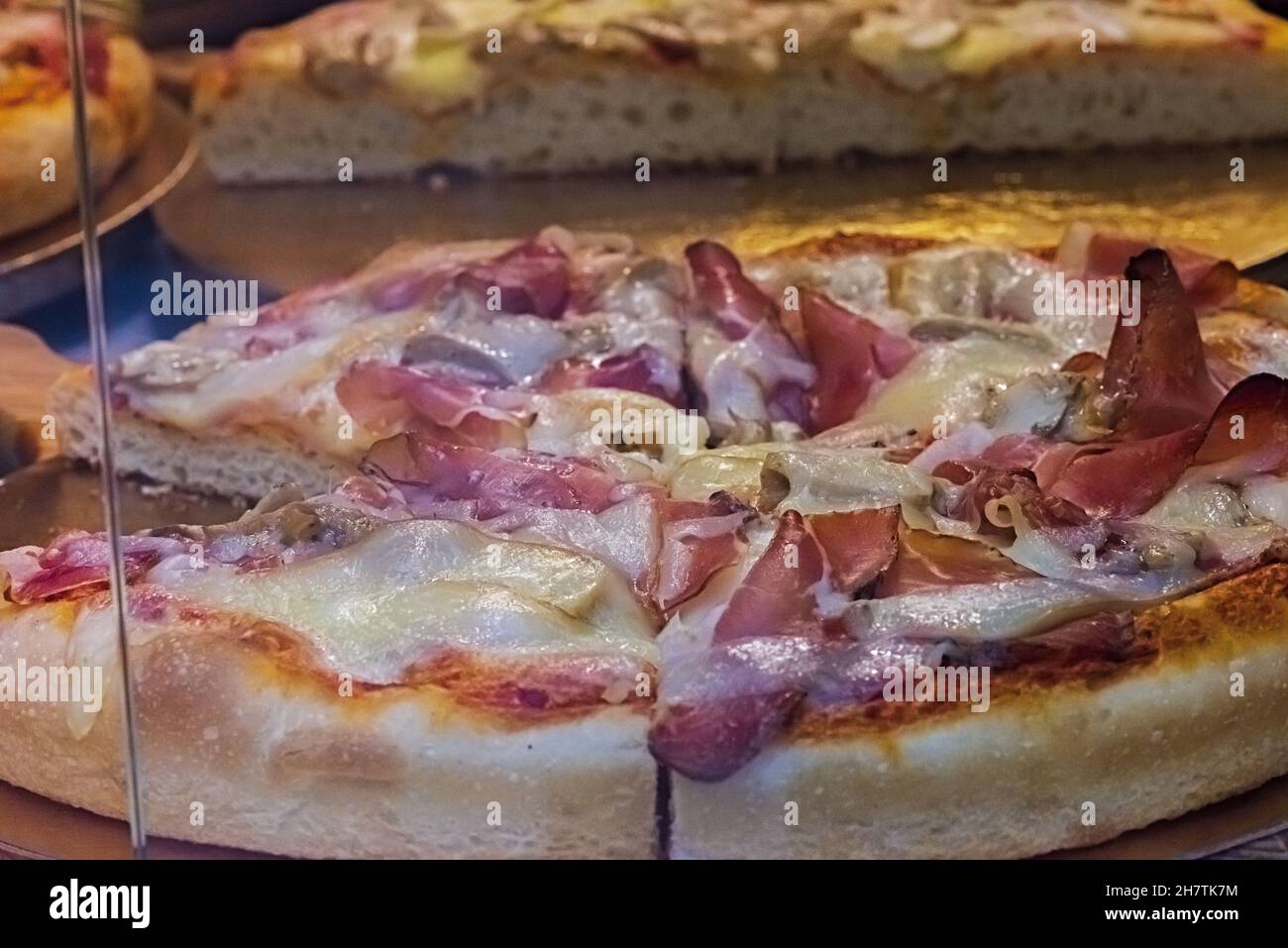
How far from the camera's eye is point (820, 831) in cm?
192

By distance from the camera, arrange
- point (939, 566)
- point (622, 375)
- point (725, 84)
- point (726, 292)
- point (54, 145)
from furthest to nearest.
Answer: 1. point (725, 84)
2. point (54, 145)
3. point (726, 292)
4. point (622, 375)
5. point (939, 566)

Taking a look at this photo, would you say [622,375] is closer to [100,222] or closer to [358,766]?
[358,766]

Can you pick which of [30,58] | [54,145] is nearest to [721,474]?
[54,145]

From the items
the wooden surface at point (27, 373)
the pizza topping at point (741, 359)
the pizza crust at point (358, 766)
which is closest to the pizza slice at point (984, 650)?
the pizza crust at point (358, 766)

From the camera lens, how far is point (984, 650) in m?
1.98

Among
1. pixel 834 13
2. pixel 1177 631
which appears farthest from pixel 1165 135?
pixel 1177 631

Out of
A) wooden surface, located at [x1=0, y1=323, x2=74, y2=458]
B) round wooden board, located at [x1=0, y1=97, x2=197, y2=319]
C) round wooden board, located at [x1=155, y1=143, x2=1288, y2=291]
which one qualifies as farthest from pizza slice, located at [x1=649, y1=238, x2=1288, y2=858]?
round wooden board, located at [x1=0, y1=97, x2=197, y2=319]

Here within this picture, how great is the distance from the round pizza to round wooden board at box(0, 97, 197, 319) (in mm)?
1326

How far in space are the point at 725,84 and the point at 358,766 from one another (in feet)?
10.1

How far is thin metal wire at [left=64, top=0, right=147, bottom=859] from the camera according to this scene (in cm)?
183

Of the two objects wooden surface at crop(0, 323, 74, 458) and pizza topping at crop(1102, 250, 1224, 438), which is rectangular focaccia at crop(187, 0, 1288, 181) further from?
pizza topping at crop(1102, 250, 1224, 438)

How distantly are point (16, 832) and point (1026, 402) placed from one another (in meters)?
1.74

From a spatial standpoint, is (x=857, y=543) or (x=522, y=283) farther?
(x=522, y=283)
